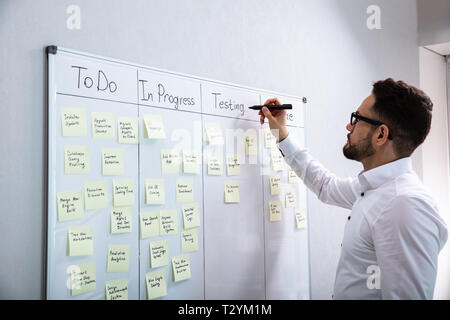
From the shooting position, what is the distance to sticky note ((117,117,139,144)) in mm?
1416

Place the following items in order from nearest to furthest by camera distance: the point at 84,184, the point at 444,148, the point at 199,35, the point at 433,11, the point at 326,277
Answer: the point at 84,184
the point at 199,35
the point at 326,277
the point at 433,11
the point at 444,148

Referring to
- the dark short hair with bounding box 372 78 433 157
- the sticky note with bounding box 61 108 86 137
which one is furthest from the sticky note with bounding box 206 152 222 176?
the dark short hair with bounding box 372 78 433 157

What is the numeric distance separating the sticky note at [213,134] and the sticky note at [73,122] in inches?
20.9

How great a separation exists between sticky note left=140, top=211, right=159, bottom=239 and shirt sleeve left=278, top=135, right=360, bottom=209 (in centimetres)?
69

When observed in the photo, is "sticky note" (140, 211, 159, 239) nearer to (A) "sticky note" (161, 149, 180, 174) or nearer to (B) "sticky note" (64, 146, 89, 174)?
(A) "sticky note" (161, 149, 180, 174)

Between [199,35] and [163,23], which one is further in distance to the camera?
[199,35]

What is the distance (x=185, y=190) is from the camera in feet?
5.22

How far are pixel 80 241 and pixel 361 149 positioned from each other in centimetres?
112

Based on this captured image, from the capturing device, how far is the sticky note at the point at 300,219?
207 cm

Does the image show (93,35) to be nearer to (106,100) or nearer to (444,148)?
(106,100)

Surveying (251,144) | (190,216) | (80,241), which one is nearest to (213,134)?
(251,144)

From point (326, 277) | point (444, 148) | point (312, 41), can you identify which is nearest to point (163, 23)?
point (312, 41)

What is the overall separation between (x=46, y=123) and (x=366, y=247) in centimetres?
117
